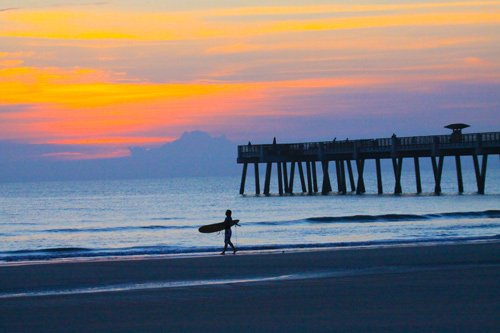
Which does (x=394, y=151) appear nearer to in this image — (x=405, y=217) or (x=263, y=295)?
(x=405, y=217)

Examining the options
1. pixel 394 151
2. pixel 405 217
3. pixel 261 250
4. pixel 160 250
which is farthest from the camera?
pixel 394 151

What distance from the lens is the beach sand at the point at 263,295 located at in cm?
1323

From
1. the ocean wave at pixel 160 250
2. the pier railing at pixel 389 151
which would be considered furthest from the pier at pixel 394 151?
the ocean wave at pixel 160 250

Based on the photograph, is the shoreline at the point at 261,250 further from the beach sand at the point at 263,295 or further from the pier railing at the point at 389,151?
the pier railing at the point at 389,151

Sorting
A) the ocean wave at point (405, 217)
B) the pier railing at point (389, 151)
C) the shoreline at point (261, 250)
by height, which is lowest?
the ocean wave at point (405, 217)

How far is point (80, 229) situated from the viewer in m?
49.4

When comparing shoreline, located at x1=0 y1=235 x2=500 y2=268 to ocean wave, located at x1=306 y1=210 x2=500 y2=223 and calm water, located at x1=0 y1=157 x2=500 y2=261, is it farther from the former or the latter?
ocean wave, located at x1=306 y1=210 x2=500 y2=223

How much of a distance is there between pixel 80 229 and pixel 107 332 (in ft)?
122

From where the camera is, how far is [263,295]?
16109 mm

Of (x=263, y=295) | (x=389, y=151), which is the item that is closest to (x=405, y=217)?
(x=389, y=151)

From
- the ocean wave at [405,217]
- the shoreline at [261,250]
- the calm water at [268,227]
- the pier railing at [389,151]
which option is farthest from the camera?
the pier railing at [389,151]

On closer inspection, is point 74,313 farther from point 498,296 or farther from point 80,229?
point 80,229

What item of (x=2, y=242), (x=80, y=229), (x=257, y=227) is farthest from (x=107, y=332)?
(x=80, y=229)

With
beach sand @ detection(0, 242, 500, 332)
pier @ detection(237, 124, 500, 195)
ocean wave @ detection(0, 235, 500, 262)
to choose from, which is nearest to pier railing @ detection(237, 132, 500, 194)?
pier @ detection(237, 124, 500, 195)
